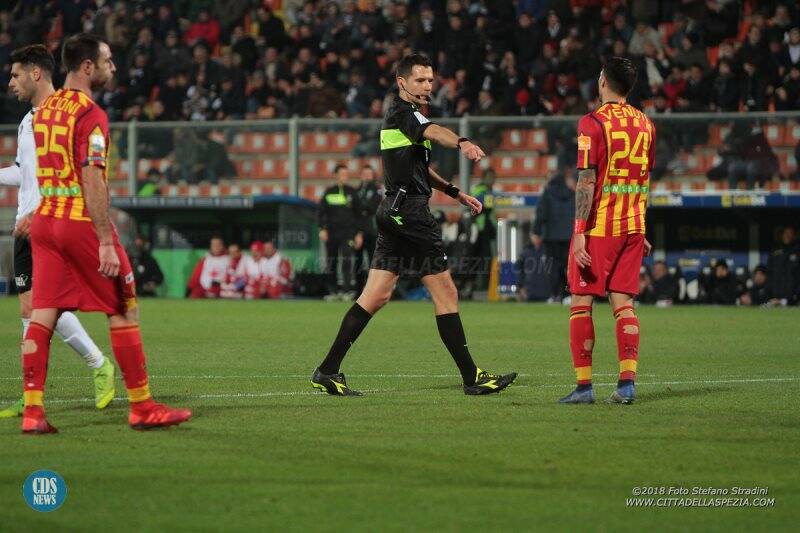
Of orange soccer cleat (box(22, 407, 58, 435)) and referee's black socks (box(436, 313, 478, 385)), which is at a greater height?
referee's black socks (box(436, 313, 478, 385))

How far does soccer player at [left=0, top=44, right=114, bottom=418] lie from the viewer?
7637 mm

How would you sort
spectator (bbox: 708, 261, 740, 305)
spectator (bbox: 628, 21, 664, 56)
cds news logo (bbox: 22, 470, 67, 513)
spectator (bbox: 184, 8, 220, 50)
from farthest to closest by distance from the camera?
spectator (bbox: 184, 8, 220, 50), spectator (bbox: 628, 21, 664, 56), spectator (bbox: 708, 261, 740, 305), cds news logo (bbox: 22, 470, 67, 513)

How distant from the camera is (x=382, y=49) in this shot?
2797 cm

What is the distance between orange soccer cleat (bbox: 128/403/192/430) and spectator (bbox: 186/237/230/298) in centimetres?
1691

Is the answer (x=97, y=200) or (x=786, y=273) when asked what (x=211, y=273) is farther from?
(x=97, y=200)

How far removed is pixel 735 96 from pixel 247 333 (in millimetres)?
11890

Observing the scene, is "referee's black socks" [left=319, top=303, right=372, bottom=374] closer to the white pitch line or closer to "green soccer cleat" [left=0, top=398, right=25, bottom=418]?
the white pitch line

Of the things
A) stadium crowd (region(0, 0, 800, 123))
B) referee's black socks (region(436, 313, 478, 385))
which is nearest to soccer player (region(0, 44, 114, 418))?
referee's black socks (region(436, 313, 478, 385))

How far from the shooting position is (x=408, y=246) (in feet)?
29.9

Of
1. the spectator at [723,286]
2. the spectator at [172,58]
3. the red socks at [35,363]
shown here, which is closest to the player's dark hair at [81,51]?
the red socks at [35,363]

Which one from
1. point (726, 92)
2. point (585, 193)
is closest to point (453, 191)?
point (585, 193)

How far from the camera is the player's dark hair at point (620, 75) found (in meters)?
8.53

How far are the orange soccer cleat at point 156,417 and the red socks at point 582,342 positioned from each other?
2.58m

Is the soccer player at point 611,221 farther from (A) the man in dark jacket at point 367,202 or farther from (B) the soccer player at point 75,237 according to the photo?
(A) the man in dark jacket at point 367,202
